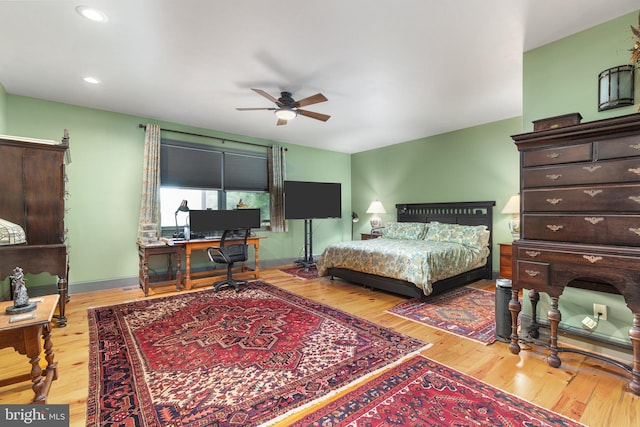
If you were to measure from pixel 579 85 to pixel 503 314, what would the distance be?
2.01m

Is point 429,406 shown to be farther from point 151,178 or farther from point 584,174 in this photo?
point 151,178

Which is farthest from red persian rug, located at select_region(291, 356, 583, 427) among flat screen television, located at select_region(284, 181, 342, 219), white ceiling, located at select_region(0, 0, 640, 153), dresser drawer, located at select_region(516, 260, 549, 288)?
flat screen television, located at select_region(284, 181, 342, 219)

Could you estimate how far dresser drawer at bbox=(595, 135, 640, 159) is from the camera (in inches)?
68.5

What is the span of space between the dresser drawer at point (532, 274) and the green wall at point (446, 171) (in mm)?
2729

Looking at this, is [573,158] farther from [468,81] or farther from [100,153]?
[100,153]

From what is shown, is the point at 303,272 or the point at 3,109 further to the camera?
the point at 303,272

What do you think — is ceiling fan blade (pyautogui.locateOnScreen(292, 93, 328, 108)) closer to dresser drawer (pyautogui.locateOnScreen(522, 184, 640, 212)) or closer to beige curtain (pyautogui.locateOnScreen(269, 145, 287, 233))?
dresser drawer (pyautogui.locateOnScreen(522, 184, 640, 212))

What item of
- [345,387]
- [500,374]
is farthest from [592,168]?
[345,387]

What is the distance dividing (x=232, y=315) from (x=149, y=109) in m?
3.17

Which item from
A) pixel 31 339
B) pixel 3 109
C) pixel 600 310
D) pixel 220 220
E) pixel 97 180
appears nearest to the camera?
pixel 31 339

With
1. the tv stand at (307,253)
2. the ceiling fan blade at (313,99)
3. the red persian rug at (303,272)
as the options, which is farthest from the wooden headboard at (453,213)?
the ceiling fan blade at (313,99)

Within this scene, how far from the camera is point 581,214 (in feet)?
6.32

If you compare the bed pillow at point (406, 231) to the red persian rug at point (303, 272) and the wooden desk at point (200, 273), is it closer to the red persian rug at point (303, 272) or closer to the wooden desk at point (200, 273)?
the red persian rug at point (303, 272)

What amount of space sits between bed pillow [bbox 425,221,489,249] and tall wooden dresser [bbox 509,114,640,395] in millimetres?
2067
